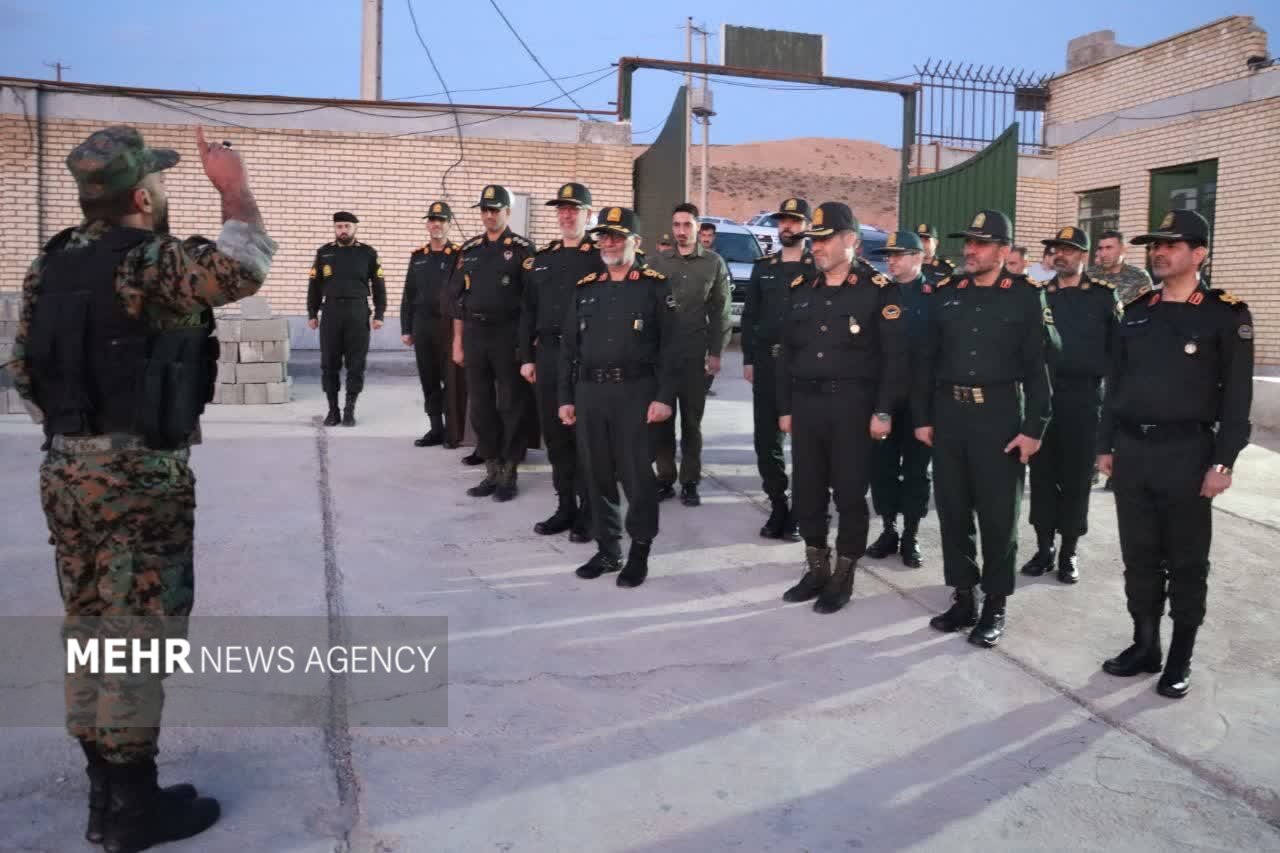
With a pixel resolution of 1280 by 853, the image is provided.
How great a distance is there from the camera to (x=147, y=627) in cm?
301

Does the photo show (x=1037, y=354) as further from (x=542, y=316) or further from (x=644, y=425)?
(x=542, y=316)

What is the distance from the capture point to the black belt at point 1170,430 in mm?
4301

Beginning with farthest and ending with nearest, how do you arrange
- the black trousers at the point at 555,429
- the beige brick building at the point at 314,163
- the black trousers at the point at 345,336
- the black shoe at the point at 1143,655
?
the beige brick building at the point at 314,163, the black trousers at the point at 345,336, the black trousers at the point at 555,429, the black shoe at the point at 1143,655

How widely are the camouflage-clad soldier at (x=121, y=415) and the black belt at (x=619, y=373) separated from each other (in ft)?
8.91

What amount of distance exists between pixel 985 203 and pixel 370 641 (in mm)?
11453

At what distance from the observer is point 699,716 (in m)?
3.99

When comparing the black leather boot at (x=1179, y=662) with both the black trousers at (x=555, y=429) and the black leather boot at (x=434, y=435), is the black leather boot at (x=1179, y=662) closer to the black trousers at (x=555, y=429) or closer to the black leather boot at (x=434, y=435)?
the black trousers at (x=555, y=429)

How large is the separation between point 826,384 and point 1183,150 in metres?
12.2

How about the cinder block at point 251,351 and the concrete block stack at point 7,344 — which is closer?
the concrete block stack at point 7,344

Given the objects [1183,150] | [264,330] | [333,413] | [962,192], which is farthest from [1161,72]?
[264,330]

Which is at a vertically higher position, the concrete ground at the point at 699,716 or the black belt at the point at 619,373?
the black belt at the point at 619,373

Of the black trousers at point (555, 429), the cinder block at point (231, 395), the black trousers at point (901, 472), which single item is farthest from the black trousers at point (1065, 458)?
the cinder block at point (231, 395)

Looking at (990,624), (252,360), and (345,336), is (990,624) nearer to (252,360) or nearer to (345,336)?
(345,336)

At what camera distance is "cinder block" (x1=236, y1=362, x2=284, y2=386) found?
1049 centimetres
